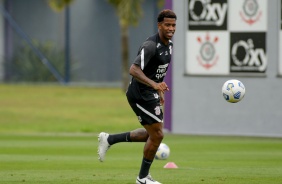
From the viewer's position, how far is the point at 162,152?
17.9 m

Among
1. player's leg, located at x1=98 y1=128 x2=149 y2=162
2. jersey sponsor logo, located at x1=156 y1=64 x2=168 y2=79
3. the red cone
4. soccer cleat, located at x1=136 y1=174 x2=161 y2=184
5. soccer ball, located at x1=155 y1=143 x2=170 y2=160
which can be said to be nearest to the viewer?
soccer cleat, located at x1=136 y1=174 x2=161 y2=184

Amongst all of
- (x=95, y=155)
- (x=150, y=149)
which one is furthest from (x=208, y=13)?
(x=150, y=149)

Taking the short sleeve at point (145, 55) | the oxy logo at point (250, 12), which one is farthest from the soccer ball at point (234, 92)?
the oxy logo at point (250, 12)

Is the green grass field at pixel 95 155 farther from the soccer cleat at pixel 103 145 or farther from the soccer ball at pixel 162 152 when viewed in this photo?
the soccer cleat at pixel 103 145

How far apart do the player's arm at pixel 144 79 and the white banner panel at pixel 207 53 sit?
40.4 ft

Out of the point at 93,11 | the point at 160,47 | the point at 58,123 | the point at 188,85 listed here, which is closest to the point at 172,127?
the point at 188,85

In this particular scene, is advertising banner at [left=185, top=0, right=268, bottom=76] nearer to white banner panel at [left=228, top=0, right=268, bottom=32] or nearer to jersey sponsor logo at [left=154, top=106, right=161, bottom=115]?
white banner panel at [left=228, top=0, right=268, bottom=32]

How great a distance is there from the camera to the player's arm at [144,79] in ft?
44.3

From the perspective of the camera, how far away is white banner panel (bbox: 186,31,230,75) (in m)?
26.0

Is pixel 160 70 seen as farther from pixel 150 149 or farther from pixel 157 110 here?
pixel 150 149

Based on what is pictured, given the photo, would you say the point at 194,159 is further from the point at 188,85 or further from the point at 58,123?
the point at 58,123

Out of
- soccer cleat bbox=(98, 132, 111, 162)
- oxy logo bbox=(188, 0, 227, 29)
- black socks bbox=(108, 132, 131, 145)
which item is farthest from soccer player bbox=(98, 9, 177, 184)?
oxy logo bbox=(188, 0, 227, 29)

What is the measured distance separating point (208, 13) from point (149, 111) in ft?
40.9

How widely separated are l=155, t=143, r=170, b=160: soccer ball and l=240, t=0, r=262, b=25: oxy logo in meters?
8.34
